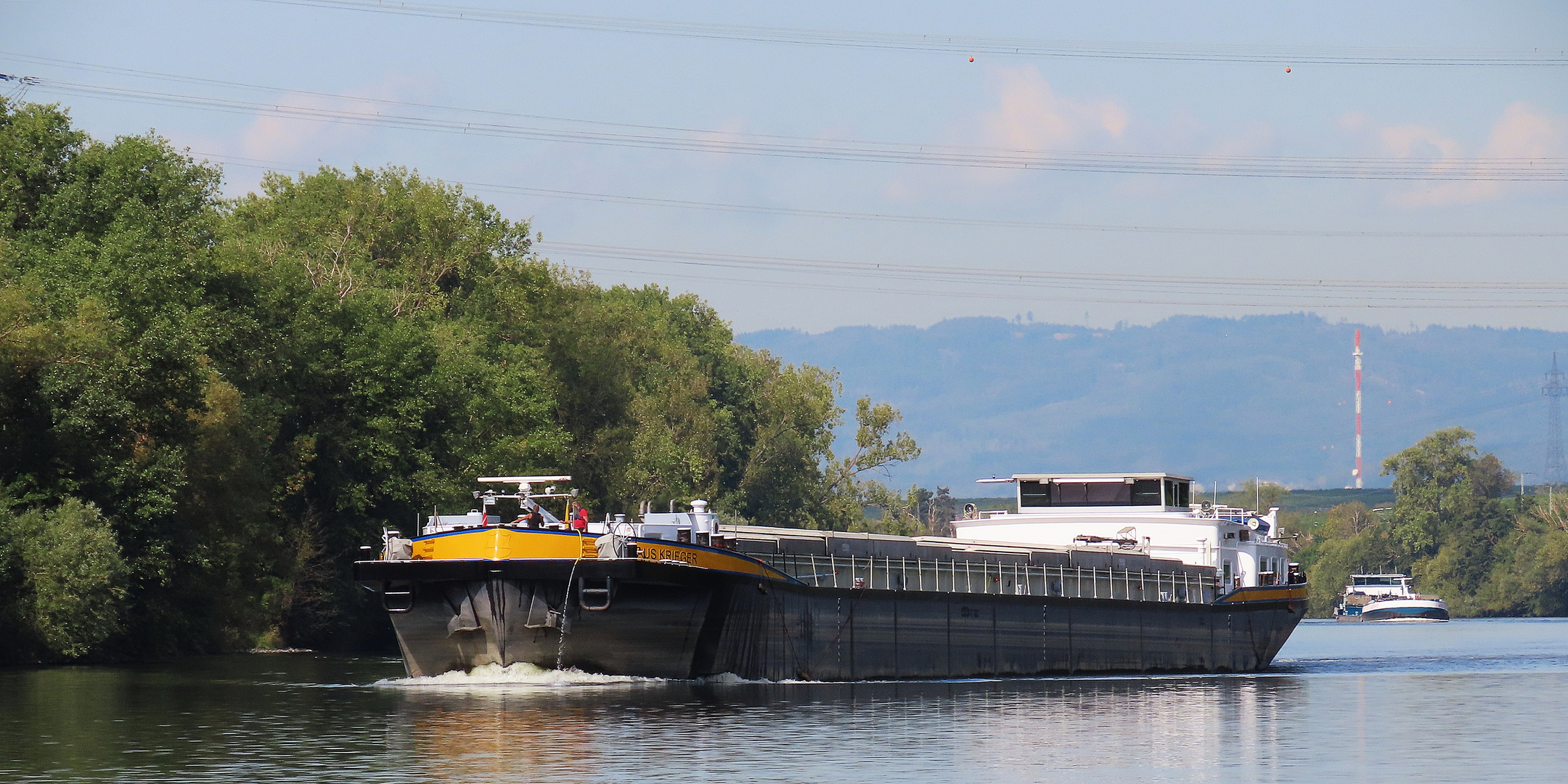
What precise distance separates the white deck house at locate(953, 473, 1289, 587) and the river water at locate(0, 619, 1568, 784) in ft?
39.9

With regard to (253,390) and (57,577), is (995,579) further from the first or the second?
(253,390)

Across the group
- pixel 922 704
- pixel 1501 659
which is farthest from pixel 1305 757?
pixel 1501 659

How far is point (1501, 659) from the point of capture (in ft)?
270

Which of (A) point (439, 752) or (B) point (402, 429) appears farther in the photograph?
(B) point (402, 429)

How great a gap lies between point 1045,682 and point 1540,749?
24.1m

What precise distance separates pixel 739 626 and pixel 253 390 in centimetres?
3375

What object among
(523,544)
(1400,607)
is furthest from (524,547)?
(1400,607)

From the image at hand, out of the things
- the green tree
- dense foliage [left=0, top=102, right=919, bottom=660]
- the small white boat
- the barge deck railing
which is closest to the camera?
the green tree

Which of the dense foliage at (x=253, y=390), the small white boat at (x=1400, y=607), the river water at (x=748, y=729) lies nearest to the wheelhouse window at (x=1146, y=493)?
the river water at (x=748, y=729)

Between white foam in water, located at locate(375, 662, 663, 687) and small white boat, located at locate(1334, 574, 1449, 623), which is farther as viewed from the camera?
small white boat, located at locate(1334, 574, 1449, 623)

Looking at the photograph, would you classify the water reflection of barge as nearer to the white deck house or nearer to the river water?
the white deck house

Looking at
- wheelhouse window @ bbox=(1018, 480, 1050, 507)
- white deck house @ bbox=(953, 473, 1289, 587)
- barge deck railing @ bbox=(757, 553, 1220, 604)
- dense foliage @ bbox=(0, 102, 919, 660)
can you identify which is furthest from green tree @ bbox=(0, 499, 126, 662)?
wheelhouse window @ bbox=(1018, 480, 1050, 507)

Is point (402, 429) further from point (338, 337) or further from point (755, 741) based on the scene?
point (755, 741)

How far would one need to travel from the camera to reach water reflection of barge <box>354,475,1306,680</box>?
157ft
